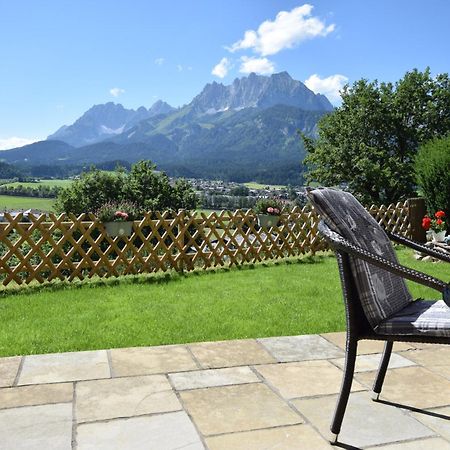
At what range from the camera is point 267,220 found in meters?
7.99

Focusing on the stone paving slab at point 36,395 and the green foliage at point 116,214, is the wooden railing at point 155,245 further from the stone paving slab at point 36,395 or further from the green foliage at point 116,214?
the stone paving slab at point 36,395

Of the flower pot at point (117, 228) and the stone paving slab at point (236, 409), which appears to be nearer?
the stone paving slab at point (236, 409)

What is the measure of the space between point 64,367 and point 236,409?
108cm

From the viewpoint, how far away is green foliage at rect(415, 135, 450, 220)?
951cm

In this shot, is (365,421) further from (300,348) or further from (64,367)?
(64,367)

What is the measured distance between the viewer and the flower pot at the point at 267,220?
313 inches

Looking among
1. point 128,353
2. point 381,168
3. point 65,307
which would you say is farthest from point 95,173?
point 128,353

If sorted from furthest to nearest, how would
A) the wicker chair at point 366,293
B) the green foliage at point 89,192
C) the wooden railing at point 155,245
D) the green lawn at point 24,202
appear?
the green lawn at point 24,202
the green foliage at point 89,192
the wooden railing at point 155,245
the wicker chair at point 366,293

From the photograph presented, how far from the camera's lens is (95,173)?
29.6 m

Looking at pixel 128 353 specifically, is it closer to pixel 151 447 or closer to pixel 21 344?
pixel 21 344

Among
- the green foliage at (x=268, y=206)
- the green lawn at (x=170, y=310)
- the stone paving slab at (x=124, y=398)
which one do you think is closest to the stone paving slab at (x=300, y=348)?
the green lawn at (x=170, y=310)

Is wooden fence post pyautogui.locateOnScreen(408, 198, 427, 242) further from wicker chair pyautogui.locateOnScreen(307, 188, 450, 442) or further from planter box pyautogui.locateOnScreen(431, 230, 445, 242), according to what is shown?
wicker chair pyautogui.locateOnScreen(307, 188, 450, 442)

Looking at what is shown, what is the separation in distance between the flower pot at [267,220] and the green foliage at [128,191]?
20030 mm

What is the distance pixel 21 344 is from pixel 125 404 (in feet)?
4.74
